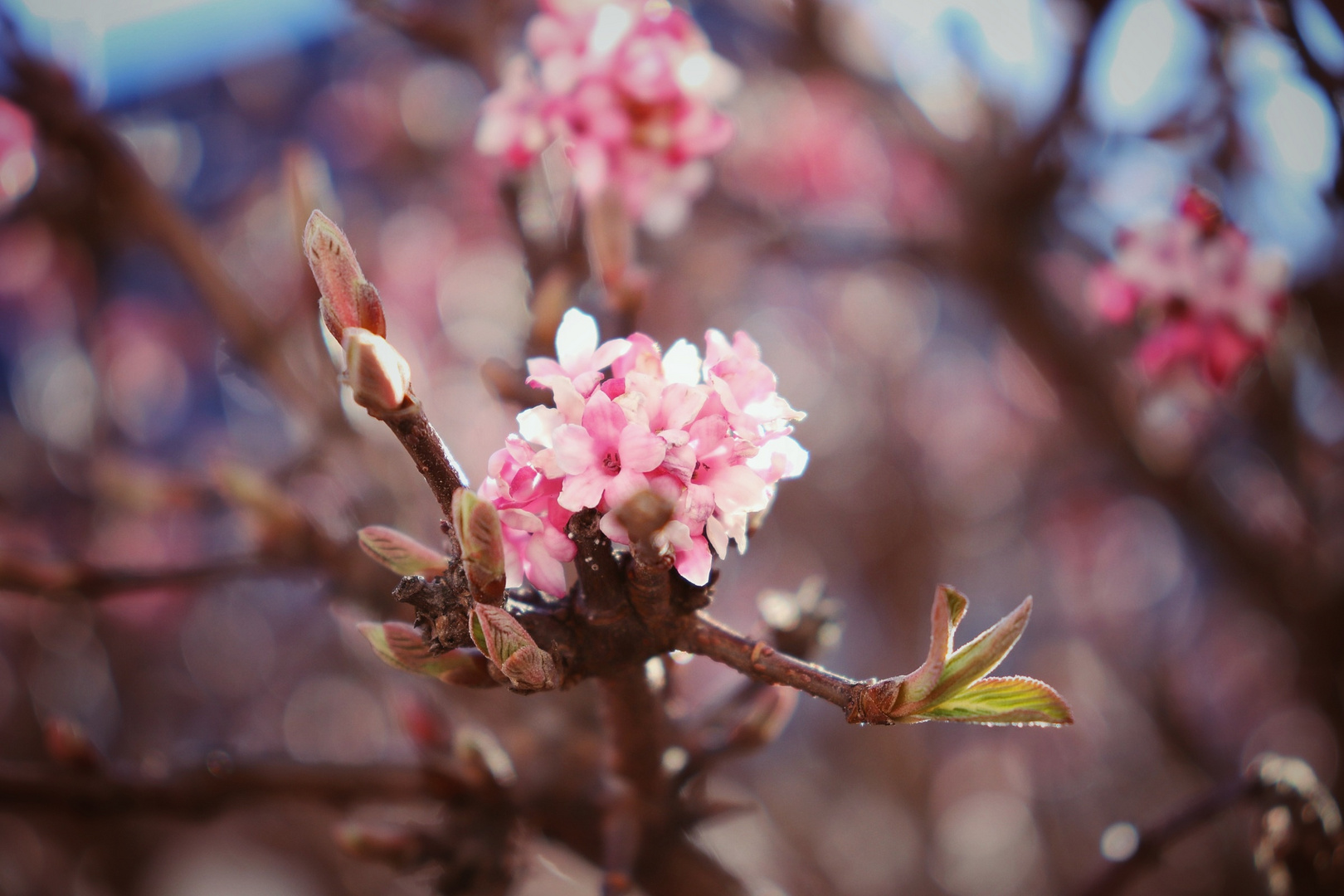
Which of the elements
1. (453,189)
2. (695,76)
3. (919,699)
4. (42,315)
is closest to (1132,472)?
(695,76)

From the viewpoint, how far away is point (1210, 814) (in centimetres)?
110

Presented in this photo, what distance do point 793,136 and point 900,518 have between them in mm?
1802

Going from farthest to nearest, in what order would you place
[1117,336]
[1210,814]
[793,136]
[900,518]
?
[793,136] → [900,518] → [1117,336] → [1210,814]

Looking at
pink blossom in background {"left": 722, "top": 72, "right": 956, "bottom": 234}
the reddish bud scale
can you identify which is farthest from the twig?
pink blossom in background {"left": 722, "top": 72, "right": 956, "bottom": 234}

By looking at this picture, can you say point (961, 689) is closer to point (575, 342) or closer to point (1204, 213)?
point (575, 342)

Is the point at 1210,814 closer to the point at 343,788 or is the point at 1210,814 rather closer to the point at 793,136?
the point at 343,788

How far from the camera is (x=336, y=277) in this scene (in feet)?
2.11

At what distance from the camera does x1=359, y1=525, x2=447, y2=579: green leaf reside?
747mm

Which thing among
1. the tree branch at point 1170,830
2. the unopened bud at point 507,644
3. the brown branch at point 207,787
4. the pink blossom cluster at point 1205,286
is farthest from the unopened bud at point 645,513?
the pink blossom cluster at point 1205,286

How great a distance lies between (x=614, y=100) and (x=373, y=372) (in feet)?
2.73

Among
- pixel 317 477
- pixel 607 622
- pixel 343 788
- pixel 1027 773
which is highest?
pixel 607 622

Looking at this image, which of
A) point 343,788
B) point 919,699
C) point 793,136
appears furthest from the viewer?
point 793,136

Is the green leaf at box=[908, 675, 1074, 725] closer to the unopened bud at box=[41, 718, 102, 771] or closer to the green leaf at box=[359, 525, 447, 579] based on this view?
the green leaf at box=[359, 525, 447, 579]

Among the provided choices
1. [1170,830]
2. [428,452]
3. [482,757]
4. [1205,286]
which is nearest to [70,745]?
[482,757]
